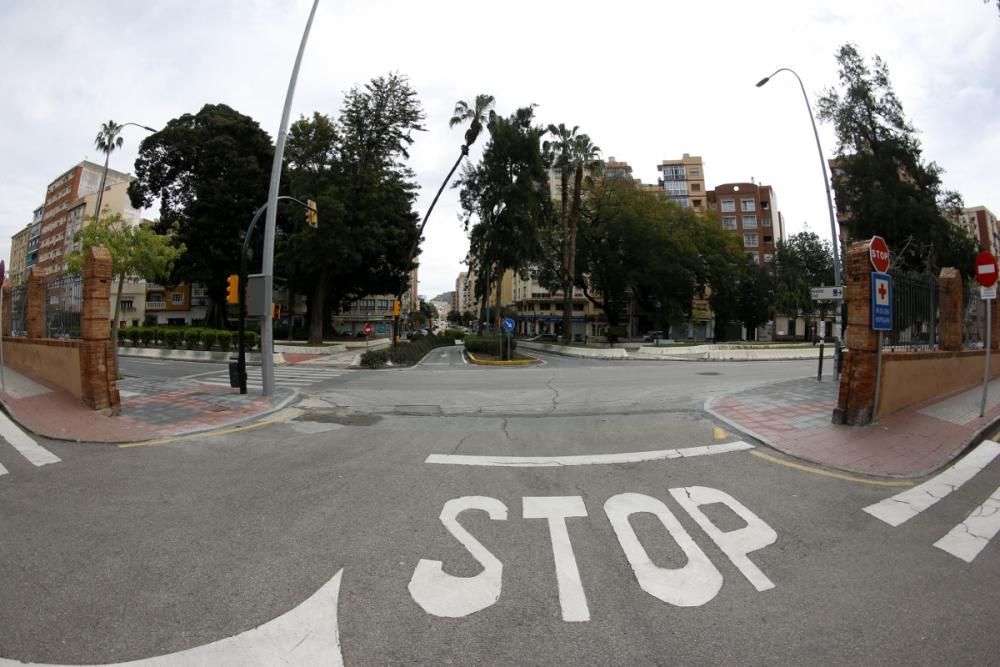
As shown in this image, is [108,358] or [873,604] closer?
[873,604]

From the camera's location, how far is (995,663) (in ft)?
7.08

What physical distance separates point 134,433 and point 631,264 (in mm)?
38773

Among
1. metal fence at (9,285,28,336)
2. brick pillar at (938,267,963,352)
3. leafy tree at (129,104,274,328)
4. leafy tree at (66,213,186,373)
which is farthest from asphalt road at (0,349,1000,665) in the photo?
leafy tree at (129,104,274,328)

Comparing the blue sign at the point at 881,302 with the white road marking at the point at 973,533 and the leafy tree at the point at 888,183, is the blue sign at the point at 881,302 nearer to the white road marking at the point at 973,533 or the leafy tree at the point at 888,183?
the white road marking at the point at 973,533

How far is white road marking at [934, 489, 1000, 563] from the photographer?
129 inches

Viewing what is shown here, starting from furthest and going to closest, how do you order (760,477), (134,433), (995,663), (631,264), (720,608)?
(631,264), (134,433), (760,477), (720,608), (995,663)

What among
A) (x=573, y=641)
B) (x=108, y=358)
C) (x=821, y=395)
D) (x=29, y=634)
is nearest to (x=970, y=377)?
(x=821, y=395)

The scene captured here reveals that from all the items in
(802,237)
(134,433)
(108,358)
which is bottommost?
(134,433)

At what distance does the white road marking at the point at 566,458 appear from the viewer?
17.4 ft

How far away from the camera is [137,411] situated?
8.31m

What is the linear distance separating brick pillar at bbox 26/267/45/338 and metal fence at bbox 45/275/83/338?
455 mm

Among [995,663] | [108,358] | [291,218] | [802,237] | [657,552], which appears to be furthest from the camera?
[802,237]

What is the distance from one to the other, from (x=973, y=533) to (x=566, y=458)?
11.6 ft

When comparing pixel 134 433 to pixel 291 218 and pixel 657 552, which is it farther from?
pixel 291 218
